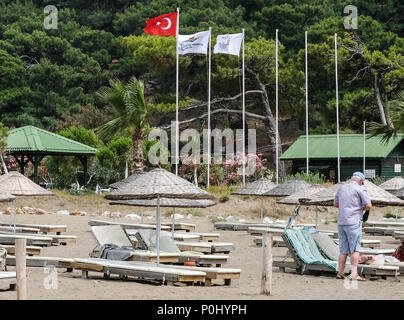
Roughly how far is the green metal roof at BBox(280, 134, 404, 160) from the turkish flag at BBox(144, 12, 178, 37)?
10.1 metres

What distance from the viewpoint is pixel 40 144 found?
36.0m

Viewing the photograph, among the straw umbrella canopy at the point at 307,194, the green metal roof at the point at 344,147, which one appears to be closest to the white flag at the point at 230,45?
the green metal roof at the point at 344,147

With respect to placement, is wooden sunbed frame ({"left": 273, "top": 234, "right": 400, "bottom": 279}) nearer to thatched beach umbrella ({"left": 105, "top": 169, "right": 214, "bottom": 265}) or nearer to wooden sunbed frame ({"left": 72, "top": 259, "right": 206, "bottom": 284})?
thatched beach umbrella ({"left": 105, "top": 169, "right": 214, "bottom": 265})

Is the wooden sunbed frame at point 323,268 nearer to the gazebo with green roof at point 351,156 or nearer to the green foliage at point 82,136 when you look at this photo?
the gazebo with green roof at point 351,156

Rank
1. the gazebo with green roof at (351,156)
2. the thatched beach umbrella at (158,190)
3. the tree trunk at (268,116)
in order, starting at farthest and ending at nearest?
the tree trunk at (268,116) < the gazebo with green roof at (351,156) < the thatched beach umbrella at (158,190)

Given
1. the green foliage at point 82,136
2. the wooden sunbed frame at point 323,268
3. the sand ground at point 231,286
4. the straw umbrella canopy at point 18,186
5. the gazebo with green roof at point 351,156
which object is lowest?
the sand ground at point 231,286

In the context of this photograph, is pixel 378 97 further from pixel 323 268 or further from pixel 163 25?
pixel 323 268

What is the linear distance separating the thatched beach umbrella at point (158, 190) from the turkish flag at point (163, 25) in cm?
2451

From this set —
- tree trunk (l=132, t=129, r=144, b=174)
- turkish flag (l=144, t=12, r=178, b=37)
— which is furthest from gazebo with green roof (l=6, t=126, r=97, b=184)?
turkish flag (l=144, t=12, r=178, b=37)

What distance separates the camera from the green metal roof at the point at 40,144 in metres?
35.8

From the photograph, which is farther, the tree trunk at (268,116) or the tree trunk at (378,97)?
the tree trunk at (268,116)

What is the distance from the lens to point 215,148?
172 ft
